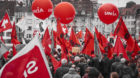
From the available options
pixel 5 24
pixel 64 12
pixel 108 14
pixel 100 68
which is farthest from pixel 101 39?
pixel 5 24

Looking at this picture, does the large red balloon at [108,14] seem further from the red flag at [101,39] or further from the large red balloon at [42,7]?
the large red balloon at [42,7]

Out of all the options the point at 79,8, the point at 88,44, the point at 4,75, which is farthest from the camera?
the point at 79,8

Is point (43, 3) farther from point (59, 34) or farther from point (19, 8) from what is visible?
point (19, 8)

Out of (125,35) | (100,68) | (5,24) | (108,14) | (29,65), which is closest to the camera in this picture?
(29,65)

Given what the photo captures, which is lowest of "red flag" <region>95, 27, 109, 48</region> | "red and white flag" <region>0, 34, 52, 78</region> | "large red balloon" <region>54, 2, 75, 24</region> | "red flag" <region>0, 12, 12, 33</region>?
"red flag" <region>95, 27, 109, 48</region>

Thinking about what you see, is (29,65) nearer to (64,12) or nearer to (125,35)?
(125,35)

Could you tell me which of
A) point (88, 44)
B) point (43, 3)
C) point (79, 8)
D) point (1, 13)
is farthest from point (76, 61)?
point (79, 8)

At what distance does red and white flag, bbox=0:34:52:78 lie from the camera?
6.99 meters

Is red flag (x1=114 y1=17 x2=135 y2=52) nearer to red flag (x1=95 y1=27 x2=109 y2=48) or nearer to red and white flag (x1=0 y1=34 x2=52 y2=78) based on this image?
red flag (x1=95 y1=27 x2=109 y2=48)

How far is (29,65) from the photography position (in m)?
7.01

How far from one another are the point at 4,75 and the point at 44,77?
705 millimetres

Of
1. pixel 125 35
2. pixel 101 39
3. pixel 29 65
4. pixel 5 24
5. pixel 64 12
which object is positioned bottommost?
pixel 101 39

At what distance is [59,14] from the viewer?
21359mm

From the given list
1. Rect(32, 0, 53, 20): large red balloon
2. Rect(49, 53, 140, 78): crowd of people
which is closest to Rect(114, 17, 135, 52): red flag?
Rect(49, 53, 140, 78): crowd of people
